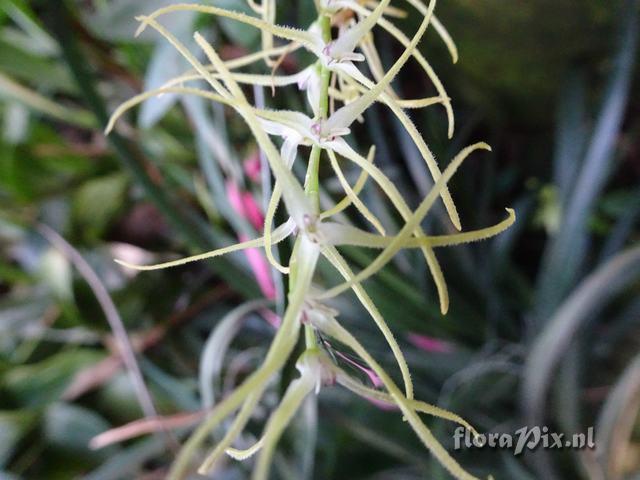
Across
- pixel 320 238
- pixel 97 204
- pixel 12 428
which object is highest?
pixel 320 238

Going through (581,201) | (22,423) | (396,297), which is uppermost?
(581,201)

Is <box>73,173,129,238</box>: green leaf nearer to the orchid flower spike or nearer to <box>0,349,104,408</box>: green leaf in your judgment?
<box>0,349,104,408</box>: green leaf

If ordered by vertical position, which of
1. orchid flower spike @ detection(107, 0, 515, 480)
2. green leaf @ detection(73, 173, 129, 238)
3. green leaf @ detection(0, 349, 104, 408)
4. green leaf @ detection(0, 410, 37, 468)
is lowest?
green leaf @ detection(0, 410, 37, 468)

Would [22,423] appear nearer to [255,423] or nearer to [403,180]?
[255,423]

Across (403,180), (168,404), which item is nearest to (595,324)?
(403,180)

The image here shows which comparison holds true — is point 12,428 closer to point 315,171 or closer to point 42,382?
point 42,382

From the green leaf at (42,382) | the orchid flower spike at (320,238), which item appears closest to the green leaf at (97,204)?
the green leaf at (42,382)

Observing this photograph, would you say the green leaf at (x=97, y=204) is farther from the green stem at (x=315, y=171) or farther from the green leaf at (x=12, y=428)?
the green stem at (x=315, y=171)

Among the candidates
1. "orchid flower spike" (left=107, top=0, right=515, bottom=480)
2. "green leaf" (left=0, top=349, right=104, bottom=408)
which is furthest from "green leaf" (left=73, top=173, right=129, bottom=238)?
"orchid flower spike" (left=107, top=0, right=515, bottom=480)

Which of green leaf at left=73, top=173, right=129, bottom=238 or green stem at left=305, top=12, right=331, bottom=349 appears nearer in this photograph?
green stem at left=305, top=12, right=331, bottom=349

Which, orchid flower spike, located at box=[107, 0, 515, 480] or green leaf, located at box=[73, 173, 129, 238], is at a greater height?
orchid flower spike, located at box=[107, 0, 515, 480]

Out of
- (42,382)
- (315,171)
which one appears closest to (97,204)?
(42,382)
